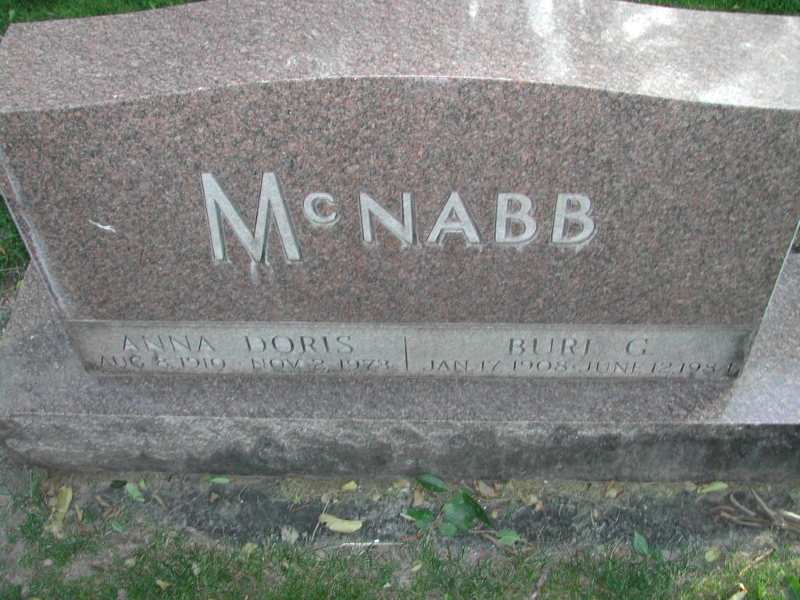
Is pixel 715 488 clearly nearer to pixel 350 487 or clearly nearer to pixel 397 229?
pixel 350 487

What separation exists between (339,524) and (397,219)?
3.66ft

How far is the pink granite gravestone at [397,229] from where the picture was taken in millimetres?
1969

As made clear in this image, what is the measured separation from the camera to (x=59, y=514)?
271 cm

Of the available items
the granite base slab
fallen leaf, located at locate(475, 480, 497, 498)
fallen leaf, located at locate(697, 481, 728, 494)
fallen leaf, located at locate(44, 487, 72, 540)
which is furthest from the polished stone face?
fallen leaf, located at locate(44, 487, 72, 540)

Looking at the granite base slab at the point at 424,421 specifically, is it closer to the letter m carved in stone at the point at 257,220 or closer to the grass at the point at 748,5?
the letter m carved in stone at the point at 257,220

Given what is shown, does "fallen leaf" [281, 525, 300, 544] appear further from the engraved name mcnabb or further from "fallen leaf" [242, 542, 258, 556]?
the engraved name mcnabb

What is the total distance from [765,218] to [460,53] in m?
0.94

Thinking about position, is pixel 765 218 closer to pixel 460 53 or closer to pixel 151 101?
pixel 460 53

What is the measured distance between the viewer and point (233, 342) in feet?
8.29

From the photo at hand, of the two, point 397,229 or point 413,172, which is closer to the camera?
point 413,172

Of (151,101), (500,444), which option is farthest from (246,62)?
(500,444)

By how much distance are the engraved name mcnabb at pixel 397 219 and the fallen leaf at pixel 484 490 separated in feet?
3.13

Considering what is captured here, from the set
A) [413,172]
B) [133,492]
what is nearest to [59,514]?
[133,492]

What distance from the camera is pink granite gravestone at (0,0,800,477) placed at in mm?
1969
